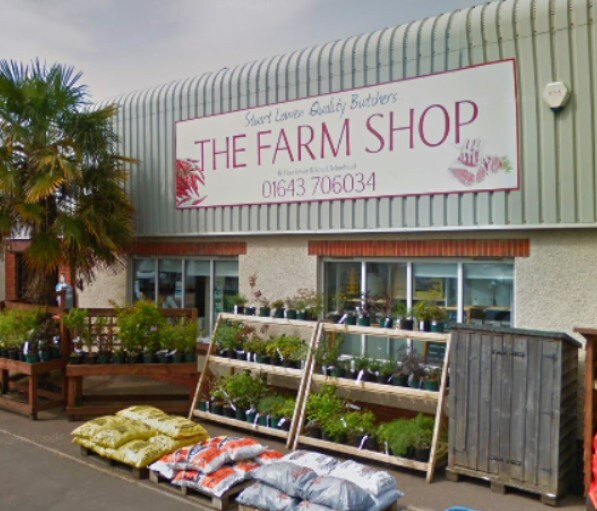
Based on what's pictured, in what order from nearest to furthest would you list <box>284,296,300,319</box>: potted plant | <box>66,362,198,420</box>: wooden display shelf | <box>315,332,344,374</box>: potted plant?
<box>315,332,344,374</box>: potted plant, <box>284,296,300,319</box>: potted plant, <box>66,362,198,420</box>: wooden display shelf

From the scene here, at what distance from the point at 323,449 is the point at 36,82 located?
6975mm

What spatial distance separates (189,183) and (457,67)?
15.6 feet

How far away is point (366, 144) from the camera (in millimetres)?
8406

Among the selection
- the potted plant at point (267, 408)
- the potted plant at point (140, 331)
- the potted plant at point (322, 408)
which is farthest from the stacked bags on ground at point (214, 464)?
the potted plant at point (140, 331)

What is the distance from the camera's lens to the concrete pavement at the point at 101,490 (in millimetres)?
6023

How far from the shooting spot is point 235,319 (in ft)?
29.1

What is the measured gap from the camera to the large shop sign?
7438 millimetres

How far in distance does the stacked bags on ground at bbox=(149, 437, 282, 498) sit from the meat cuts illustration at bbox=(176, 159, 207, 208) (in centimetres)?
475

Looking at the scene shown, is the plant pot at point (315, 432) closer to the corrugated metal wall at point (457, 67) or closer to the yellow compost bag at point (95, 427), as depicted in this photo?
the yellow compost bag at point (95, 427)

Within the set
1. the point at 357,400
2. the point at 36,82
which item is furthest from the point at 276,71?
the point at 357,400

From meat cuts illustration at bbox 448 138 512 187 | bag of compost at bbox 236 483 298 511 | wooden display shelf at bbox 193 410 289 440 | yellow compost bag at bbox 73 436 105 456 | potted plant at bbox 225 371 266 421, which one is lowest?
bag of compost at bbox 236 483 298 511

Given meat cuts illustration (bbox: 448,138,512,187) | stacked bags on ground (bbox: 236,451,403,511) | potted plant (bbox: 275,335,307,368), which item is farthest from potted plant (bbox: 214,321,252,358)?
meat cuts illustration (bbox: 448,138,512,187)

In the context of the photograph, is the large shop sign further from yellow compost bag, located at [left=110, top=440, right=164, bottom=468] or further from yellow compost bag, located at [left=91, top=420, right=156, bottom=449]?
yellow compost bag, located at [left=110, top=440, right=164, bottom=468]

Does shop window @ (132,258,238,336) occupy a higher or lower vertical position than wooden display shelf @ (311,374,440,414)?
higher
